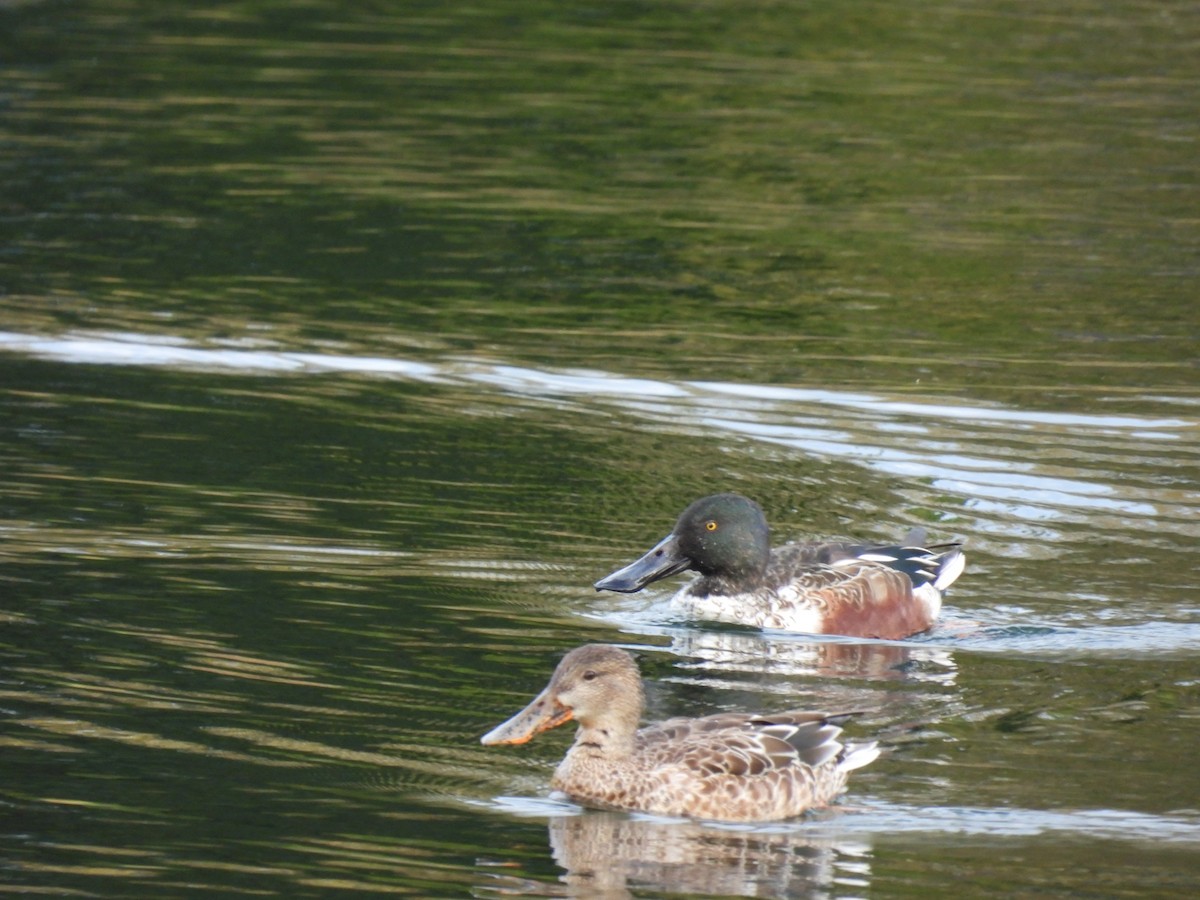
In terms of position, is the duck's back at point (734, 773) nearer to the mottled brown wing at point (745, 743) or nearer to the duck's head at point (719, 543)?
the mottled brown wing at point (745, 743)

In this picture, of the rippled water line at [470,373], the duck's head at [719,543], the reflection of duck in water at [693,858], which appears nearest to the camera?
the reflection of duck in water at [693,858]

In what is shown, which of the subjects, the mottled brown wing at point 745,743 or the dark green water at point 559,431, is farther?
the mottled brown wing at point 745,743

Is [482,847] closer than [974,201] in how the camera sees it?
Yes

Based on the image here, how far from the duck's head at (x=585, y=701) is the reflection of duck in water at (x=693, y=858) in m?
0.38

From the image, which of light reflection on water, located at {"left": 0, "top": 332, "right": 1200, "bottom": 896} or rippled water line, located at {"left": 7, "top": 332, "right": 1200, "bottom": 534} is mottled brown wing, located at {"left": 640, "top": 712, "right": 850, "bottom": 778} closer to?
light reflection on water, located at {"left": 0, "top": 332, "right": 1200, "bottom": 896}

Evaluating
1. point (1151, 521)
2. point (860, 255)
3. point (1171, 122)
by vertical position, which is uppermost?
point (1171, 122)

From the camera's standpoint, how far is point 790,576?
1092 centimetres

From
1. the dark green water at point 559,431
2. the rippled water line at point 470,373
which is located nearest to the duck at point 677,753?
the dark green water at point 559,431

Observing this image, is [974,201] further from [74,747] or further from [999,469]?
[74,747]

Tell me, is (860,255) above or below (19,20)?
below

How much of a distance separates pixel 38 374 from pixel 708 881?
8.68m

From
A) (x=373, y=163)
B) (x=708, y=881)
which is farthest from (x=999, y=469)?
(x=373, y=163)

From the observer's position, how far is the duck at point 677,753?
8.06m

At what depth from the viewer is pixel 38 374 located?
14.8 metres
